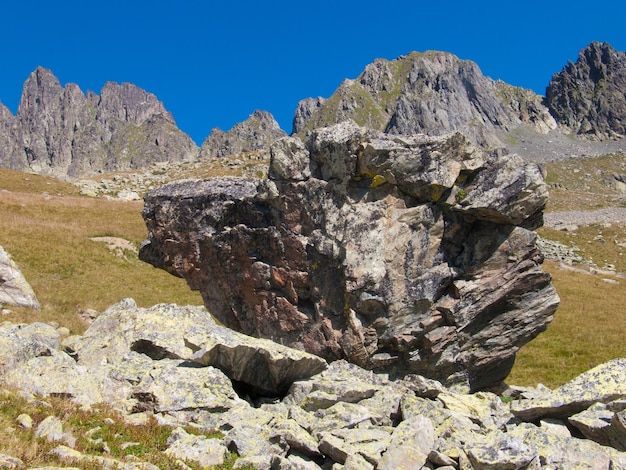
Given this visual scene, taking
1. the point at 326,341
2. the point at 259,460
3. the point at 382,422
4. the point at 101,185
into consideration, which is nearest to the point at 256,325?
the point at 326,341

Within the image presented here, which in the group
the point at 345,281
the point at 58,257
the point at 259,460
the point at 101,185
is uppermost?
the point at 101,185

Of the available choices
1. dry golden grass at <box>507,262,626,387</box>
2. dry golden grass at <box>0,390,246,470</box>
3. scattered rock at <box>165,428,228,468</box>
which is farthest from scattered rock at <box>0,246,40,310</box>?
dry golden grass at <box>507,262,626,387</box>

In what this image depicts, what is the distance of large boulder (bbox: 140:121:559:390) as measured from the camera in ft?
65.9

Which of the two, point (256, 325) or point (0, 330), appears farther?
point (256, 325)

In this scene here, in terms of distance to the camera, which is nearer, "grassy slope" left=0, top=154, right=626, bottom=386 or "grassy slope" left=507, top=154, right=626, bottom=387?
"grassy slope" left=507, top=154, right=626, bottom=387

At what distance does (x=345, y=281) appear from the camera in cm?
2053

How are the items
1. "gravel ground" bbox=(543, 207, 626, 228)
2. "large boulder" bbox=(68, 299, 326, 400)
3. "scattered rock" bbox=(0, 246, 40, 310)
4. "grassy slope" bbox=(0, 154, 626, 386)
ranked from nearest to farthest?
"large boulder" bbox=(68, 299, 326, 400) → "scattered rock" bbox=(0, 246, 40, 310) → "grassy slope" bbox=(0, 154, 626, 386) → "gravel ground" bbox=(543, 207, 626, 228)

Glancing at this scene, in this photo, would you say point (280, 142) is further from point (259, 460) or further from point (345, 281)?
point (259, 460)

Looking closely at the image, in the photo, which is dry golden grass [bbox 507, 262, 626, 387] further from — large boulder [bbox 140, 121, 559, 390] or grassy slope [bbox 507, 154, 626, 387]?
large boulder [bbox 140, 121, 559, 390]

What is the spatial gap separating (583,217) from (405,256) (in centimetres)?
10729

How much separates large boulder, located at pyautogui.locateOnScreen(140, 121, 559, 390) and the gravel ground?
90128mm

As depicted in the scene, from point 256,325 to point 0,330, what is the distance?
10543 mm

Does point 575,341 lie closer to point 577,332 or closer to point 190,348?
point 577,332

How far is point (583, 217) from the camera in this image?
112 meters
